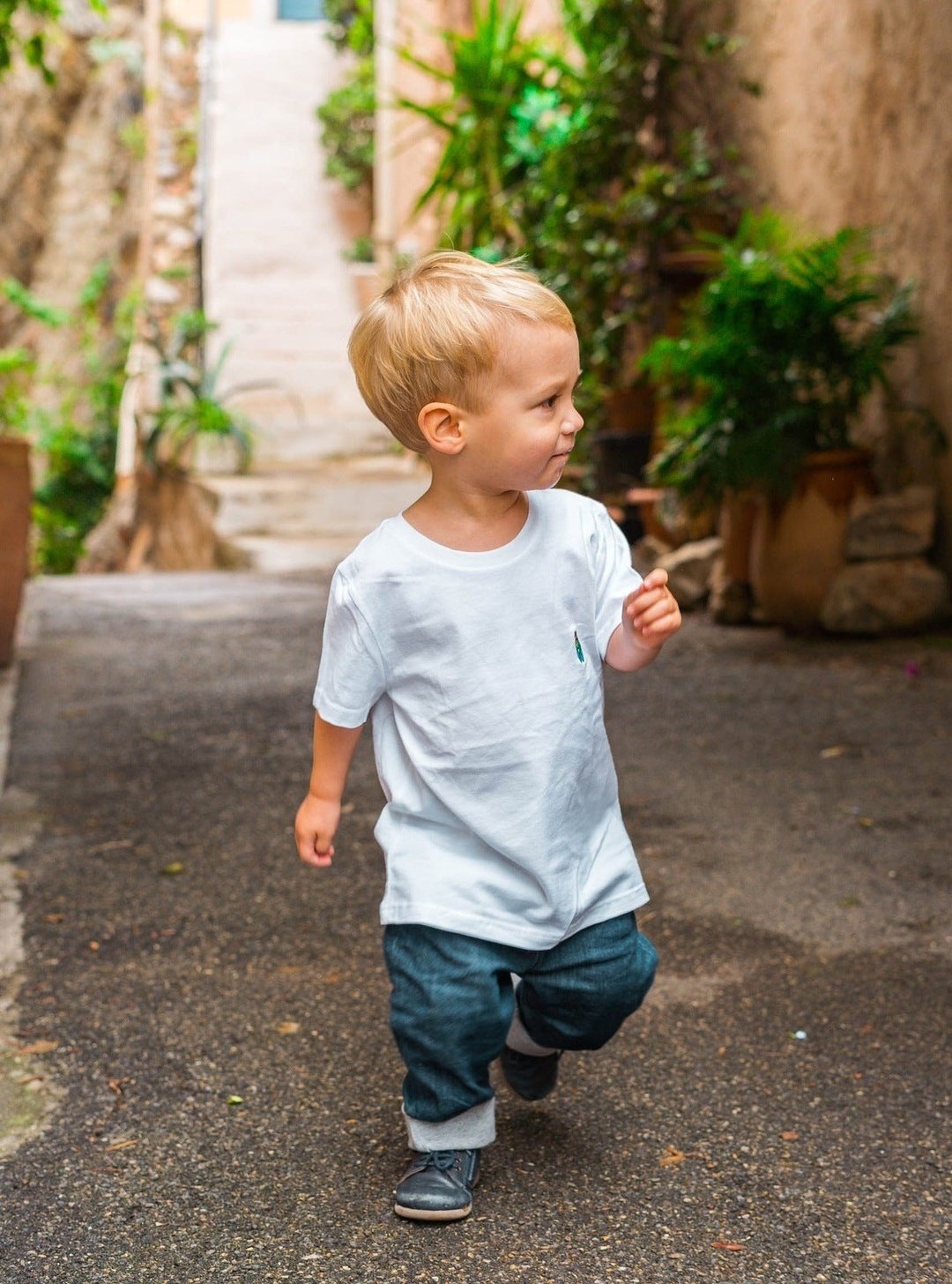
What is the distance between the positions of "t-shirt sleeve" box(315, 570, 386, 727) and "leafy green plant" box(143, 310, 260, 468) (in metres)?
9.17

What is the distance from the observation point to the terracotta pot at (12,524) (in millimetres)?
4586

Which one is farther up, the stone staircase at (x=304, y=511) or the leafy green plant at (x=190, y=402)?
the leafy green plant at (x=190, y=402)

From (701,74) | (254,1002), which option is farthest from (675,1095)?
(701,74)

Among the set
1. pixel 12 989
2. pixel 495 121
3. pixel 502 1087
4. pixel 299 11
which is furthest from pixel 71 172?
pixel 502 1087

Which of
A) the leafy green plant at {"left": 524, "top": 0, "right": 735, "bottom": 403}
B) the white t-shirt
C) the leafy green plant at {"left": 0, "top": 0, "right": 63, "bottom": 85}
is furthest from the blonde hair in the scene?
the leafy green plant at {"left": 524, "top": 0, "right": 735, "bottom": 403}

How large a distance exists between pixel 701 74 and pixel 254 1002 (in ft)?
20.6

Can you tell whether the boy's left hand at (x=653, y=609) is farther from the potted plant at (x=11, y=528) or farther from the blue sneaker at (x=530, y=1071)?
the potted plant at (x=11, y=528)

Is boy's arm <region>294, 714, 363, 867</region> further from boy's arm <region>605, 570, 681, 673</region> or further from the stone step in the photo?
the stone step

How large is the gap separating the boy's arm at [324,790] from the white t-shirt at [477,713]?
0.03 metres

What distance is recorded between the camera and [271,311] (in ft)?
41.3

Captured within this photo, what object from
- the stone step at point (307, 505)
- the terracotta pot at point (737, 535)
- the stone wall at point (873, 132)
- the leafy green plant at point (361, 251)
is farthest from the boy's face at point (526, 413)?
the leafy green plant at point (361, 251)

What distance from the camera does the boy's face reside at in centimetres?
160

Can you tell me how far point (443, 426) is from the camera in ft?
5.40

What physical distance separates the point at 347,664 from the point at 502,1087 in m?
0.73
